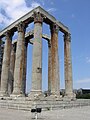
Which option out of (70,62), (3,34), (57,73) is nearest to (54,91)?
(57,73)

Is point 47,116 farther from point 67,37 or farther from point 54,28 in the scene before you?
point 67,37

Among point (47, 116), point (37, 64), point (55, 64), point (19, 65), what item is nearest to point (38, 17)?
point (37, 64)

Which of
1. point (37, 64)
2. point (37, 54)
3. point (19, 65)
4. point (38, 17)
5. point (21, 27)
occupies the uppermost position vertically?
point (38, 17)

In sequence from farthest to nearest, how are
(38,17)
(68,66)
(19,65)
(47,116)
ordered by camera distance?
1. (68,66)
2. (19,65)
3. (38,17)
4. (47,116)

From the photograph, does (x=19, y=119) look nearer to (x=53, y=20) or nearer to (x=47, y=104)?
(x=47, y=104)

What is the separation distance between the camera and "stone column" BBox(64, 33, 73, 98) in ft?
132

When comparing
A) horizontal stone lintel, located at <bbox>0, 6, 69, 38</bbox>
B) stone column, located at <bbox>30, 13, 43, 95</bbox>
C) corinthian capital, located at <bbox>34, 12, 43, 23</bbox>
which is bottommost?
stone column, located at <bbox>30, 13, 43, 95</bbox>

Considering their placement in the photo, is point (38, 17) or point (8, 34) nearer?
point (38, 17)

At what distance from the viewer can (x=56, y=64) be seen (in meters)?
36.7

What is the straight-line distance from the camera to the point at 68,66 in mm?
41375

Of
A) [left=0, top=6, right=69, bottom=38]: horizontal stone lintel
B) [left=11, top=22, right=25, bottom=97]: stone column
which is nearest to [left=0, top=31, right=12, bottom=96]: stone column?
[left=0, top=6, right=69, bottom=38]: horizontal stone lintel

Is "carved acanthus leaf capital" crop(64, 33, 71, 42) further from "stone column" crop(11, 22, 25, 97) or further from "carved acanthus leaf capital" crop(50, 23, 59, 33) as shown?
"stone column" crop(11, 22, 25, 97)

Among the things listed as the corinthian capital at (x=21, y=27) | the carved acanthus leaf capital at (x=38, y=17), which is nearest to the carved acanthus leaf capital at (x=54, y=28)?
the carved acanthus leaf capital at (x=38, y=17)

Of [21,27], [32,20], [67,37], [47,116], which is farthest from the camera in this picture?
[67,37]
